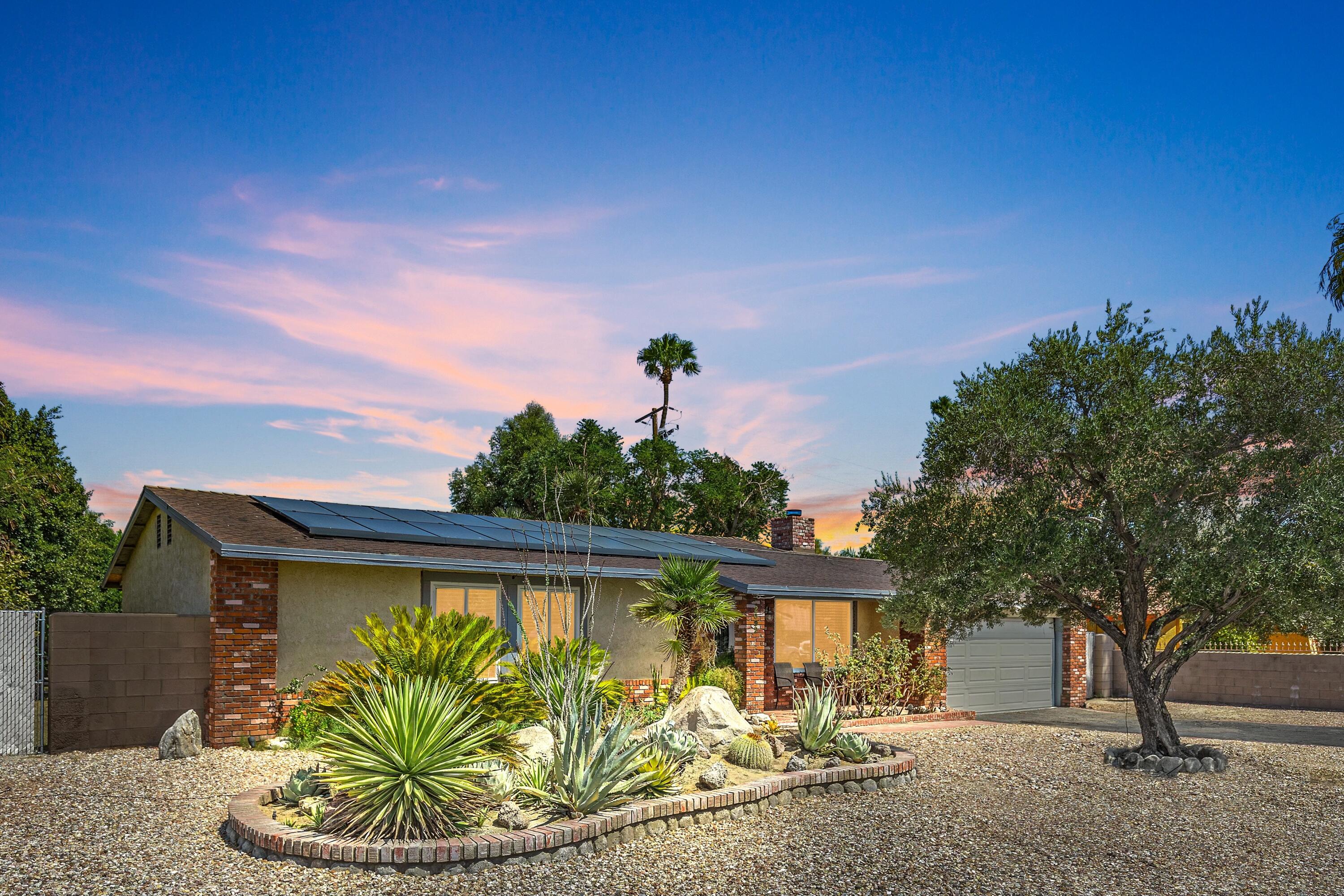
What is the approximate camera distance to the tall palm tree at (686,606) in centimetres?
1298

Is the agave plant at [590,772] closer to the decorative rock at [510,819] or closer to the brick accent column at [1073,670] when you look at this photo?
the decorative rock at [510,819]

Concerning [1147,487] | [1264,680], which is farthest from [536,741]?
[1264,680]

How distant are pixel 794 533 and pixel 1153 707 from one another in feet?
40.5

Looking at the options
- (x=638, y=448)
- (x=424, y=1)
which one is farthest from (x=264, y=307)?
(x=638, y=448)

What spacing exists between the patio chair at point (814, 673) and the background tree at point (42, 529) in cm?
1876

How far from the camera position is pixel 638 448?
35.0 meters

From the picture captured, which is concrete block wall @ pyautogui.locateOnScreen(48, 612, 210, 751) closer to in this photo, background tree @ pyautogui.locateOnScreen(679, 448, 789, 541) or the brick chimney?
the brick chimney

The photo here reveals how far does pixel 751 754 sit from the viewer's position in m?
9.23

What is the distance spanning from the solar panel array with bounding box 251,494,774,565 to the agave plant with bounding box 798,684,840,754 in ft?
12.5

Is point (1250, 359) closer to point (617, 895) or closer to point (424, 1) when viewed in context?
point (617, 895)

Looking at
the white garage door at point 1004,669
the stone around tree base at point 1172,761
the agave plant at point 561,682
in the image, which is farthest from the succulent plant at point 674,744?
the white garage door at point 1004,669

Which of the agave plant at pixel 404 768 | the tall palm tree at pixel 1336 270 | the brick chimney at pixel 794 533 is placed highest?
the tall palm tree at pixel 1336 270

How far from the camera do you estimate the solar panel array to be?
531 inches

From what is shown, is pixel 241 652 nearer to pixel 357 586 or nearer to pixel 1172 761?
pixel 357 586
